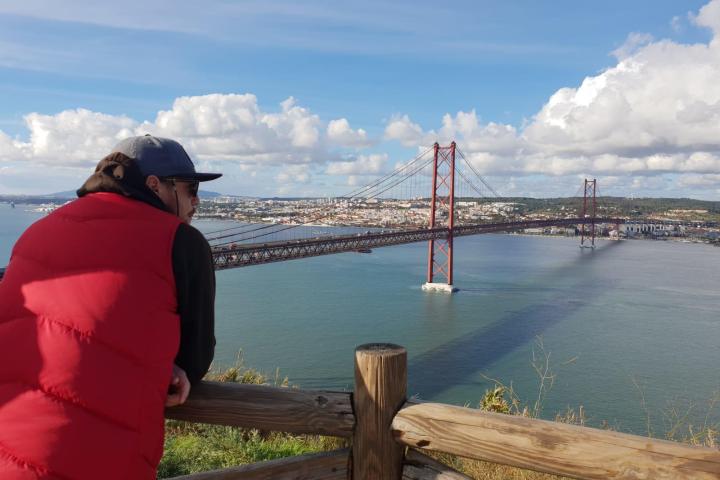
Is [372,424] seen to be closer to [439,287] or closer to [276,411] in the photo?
[276,411]

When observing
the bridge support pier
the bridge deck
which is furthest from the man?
the bridge support pier

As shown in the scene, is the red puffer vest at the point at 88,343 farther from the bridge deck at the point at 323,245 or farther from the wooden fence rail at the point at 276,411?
the bridge deck at the point at 323,245

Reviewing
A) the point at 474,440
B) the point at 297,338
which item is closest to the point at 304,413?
the point at 474,440

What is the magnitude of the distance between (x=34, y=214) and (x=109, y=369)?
10024 cm

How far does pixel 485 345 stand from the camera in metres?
17.7

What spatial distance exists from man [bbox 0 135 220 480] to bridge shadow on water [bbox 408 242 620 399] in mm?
11600

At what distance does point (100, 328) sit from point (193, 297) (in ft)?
0.62

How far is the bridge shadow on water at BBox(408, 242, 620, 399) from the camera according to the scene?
1388 cm

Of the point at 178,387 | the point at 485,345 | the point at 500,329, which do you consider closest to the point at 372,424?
the point at 178,387

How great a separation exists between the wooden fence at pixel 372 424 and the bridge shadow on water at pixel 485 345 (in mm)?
11170

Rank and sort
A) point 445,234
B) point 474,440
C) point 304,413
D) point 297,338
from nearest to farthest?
point 474,440 → point 304,413 → point 297,338 → point 445,234

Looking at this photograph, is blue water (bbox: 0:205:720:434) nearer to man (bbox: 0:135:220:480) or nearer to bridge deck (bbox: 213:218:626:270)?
bridge deck (bbox: 213:218:626:270)

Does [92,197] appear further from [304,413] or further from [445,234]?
[445,234]

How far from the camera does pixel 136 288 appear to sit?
40.5 inches
